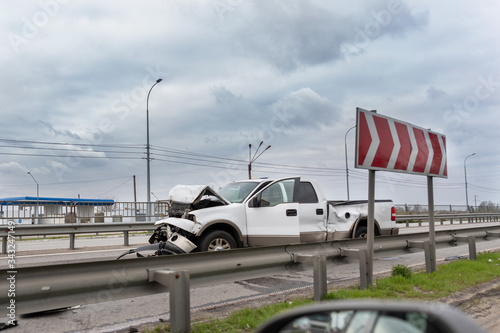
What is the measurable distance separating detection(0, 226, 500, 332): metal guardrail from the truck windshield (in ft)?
9.71

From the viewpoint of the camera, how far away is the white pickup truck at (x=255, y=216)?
7270 millimetres

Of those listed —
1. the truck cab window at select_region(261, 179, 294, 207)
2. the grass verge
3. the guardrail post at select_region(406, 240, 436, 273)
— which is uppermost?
the truck cab window at select_region(261, 179, 294, 207)

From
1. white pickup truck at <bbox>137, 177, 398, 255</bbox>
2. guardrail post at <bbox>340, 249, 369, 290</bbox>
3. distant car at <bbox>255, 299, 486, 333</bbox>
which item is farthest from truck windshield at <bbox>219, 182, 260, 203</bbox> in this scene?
distant car at <bbox>255, 299, 486, 333</bbox>

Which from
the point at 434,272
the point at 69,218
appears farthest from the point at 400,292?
the point at 69,218

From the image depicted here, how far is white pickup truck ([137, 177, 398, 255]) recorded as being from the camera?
7270 millimetres

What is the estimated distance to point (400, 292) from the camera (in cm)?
562

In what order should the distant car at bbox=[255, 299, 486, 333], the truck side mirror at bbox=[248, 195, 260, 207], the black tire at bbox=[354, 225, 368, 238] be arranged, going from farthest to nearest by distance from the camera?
the black tire at bbox=[354, 225, 368, 238] < the truck side mirror at bbox=[248, 195, 260, 207] < the distant car at bbox=[255, 299, 486, 333]

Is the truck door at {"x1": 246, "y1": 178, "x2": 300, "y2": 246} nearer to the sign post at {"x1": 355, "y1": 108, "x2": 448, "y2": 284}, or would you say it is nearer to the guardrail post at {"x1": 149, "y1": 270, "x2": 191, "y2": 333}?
the sign post at {"x1": 355, "y1": 108, "x2": 448, "y2": 284}

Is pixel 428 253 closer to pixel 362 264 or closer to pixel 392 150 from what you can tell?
pixel 362 264

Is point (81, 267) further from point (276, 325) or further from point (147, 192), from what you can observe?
point (147, 192)

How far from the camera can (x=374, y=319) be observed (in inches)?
48.0

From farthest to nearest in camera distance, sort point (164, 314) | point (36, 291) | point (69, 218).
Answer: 1. point (69, 218)
2. point (164, 314)
3. point (36, 291)

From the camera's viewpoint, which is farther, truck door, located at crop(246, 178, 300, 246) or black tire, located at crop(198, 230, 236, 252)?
truck door, located at crop(246, 178, 300, 246)

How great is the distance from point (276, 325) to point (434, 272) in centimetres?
635
